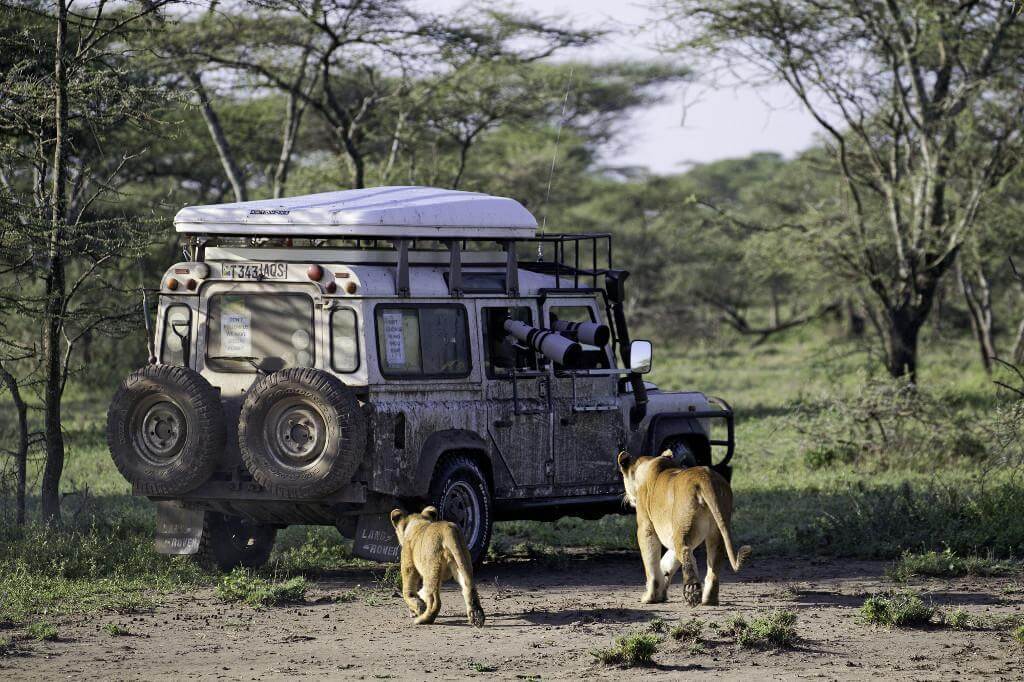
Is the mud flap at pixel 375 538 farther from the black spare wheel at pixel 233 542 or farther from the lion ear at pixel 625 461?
the lion ear at pixel 625 461

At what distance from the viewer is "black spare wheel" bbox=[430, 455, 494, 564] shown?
30.4ft

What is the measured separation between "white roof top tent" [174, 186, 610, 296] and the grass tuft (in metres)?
2.69

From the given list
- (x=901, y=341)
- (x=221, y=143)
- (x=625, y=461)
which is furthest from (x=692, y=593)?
(x=221, y=143)

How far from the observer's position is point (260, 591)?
869cm

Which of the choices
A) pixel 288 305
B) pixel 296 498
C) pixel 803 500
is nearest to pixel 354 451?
pixel 296 498

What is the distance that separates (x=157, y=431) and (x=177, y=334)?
2.19ft

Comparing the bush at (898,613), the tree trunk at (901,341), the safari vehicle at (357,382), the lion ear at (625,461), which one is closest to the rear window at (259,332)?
the safari vehicle at (357,382)

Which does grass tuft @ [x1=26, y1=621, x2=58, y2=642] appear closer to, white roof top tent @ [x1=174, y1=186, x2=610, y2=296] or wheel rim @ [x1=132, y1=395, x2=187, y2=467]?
wheel rim @ [x1=132, y1=395, x2=187, y2=467]

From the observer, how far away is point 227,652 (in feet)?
24.2

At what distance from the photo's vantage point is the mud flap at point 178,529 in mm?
9492

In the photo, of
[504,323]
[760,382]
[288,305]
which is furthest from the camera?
[760,382]

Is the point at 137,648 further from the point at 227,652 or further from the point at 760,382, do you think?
the point at 760,382

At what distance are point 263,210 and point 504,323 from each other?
1798 mm

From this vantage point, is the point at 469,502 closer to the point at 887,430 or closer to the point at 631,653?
the point at 631,653
